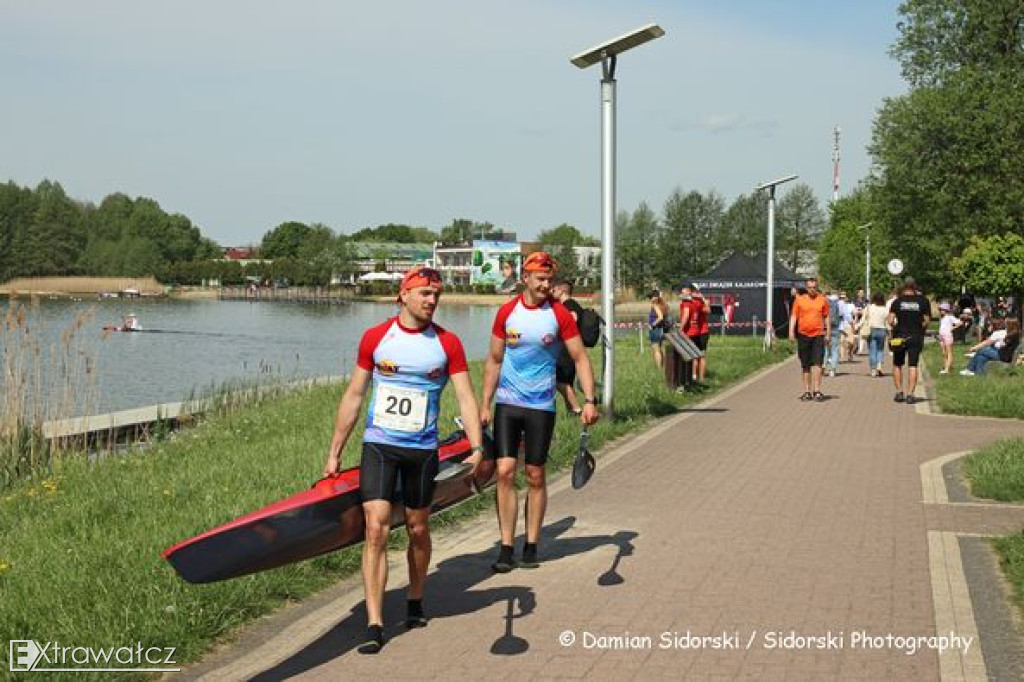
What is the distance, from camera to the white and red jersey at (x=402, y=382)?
18.9 feet

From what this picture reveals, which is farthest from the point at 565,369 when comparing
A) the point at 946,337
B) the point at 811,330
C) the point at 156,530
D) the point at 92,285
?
the point at 92,285

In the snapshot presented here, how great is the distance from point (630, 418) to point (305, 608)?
29.1ft

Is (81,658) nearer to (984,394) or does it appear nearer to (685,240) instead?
(984,394)

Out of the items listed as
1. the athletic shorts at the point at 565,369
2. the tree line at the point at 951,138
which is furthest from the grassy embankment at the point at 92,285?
the athletic shorts at the point at 565,369

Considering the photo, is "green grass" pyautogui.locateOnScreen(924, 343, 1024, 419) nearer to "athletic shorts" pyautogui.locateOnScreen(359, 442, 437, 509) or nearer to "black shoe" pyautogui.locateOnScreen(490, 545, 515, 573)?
"black shoe" pyautogui.locateOnScreen(490, 545, 515, 573)

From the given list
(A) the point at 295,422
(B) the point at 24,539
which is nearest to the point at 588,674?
(B) the point at 24,539

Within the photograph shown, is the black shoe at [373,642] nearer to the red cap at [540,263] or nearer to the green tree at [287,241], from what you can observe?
the red cap at [540,263]

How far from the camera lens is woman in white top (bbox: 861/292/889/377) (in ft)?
75.0

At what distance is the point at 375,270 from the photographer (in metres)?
173

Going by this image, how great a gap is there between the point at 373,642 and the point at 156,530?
2638 millimetres

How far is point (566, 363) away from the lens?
1138 cm

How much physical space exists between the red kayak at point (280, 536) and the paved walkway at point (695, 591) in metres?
0.41

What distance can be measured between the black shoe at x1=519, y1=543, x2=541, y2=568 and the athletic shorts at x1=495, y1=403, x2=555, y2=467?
50 cm

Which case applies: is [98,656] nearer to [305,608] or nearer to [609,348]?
[305,608]
